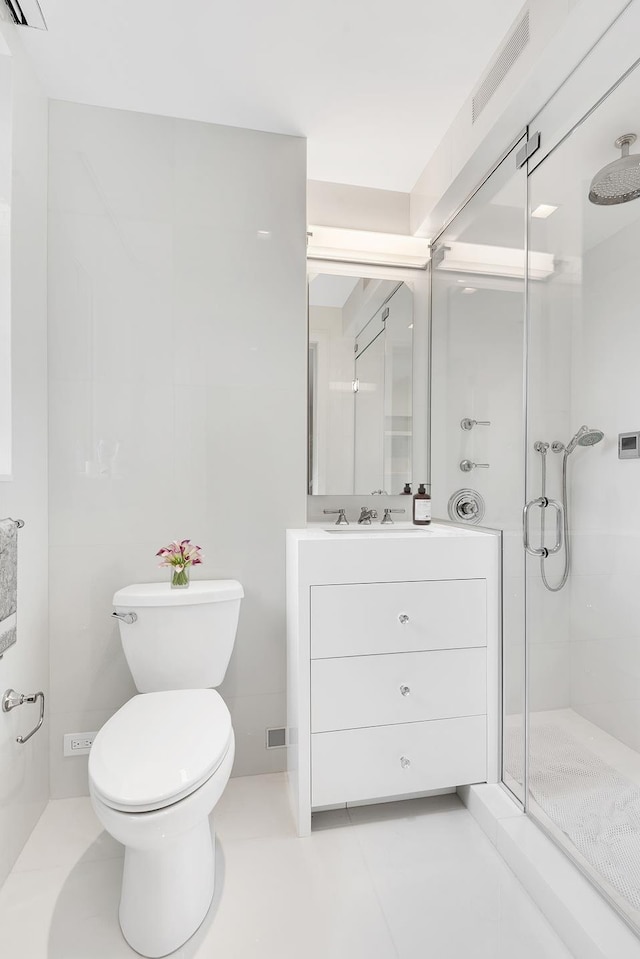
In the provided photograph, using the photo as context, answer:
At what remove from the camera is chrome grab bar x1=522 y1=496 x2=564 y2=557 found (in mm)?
1463

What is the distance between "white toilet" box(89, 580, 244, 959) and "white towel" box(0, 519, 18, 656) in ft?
1.00

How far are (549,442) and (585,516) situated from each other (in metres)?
0.25

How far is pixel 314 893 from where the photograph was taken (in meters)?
1.35

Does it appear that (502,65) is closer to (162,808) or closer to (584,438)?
(584,438)

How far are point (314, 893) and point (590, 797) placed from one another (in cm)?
79

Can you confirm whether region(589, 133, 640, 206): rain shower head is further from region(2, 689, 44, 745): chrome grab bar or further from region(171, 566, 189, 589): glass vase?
region(2, 689, 44, 745): chrome grab bar

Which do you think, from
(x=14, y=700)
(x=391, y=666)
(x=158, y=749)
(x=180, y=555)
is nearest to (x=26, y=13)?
(x=180, y=555)

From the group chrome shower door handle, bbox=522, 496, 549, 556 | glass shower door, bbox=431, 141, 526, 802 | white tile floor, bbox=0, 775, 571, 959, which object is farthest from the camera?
glass shower door, bbox=431, 141, 526, 802

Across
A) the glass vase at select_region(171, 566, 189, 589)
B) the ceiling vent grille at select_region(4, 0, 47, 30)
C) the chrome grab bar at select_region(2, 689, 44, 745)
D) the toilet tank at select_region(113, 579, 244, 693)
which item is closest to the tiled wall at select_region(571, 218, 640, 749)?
the toilet tank at select_region(113, 579, 244, 693)

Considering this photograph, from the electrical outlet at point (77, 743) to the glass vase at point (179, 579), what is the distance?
24.6 inches

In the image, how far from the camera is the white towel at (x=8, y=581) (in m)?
1.30

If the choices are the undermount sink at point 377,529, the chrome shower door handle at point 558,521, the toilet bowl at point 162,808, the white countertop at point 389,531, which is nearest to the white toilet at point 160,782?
the toilet bowl at point 162,808

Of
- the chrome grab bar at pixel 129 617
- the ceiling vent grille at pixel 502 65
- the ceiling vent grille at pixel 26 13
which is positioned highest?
the ceiling vent grille at pixel 26 13

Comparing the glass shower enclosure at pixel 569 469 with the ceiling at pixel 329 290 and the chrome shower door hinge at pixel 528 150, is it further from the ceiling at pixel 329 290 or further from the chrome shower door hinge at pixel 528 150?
the ceiling at pixel 329 290
